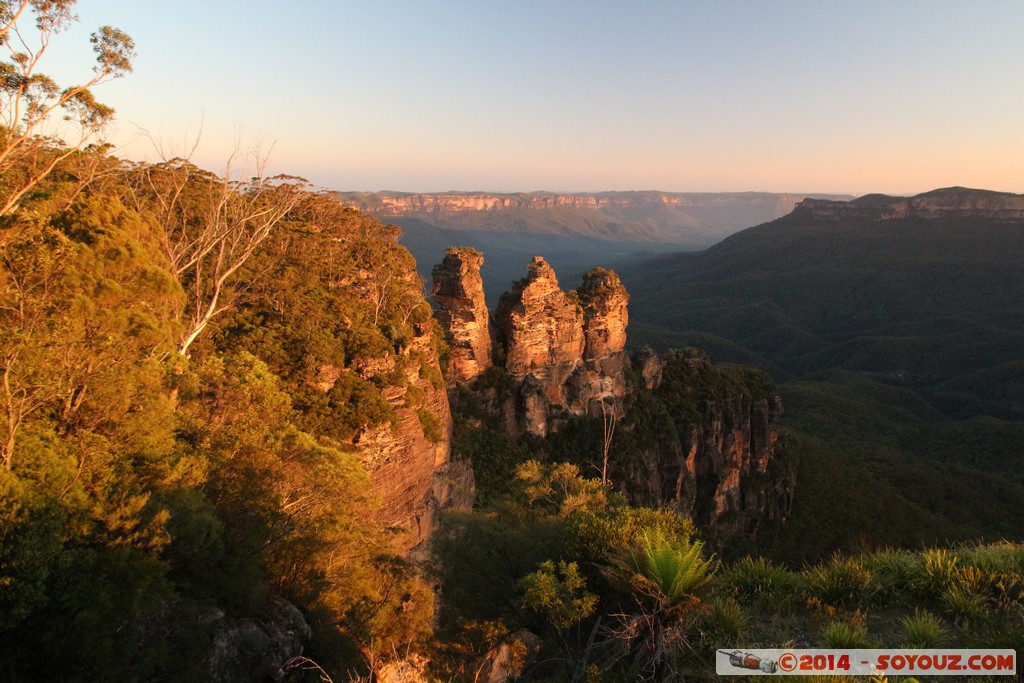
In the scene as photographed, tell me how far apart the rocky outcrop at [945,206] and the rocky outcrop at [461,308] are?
18881cm

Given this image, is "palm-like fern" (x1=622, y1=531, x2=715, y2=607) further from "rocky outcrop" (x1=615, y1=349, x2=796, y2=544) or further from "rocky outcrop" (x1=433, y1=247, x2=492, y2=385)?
"rocky outcrop" (x1=615, y1=349, x2=796, y2=544)

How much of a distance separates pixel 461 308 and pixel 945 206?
633 ft

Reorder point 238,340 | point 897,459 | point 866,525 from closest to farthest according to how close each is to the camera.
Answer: point 238,340 < point 866,525 < point 897,459

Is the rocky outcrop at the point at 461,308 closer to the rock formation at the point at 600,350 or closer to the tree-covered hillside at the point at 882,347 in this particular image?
the rock formation at the point at 600,350

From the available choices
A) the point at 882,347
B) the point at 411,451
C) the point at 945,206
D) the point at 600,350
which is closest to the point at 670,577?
the point at 411,451

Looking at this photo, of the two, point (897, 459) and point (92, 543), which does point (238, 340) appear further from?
point (897, 459)

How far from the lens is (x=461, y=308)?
1334 inches

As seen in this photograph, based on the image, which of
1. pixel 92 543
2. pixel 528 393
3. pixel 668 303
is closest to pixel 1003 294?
pixel 668 303

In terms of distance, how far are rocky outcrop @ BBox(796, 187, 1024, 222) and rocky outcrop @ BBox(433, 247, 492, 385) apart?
189 m

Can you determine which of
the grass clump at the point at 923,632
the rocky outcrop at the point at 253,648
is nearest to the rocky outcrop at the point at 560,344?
the rocky outcrop at the point at 253,648

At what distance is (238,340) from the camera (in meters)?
20.8

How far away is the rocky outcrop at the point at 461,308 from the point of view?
3312 centimetres

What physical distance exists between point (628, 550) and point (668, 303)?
161 meters

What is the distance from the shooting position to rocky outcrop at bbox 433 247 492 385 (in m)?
33.1
